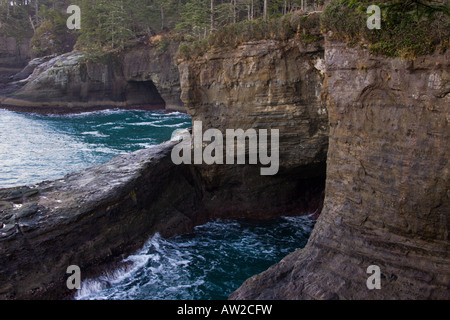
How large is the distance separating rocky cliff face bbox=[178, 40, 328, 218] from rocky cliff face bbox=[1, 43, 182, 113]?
27.3 meters

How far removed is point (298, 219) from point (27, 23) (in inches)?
2372

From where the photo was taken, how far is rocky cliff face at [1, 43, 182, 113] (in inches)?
1697

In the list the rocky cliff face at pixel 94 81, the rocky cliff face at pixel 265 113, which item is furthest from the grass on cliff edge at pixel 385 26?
the rocky cliff face at pixel 94 81

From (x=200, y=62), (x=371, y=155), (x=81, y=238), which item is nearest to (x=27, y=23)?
(x=200, y=62)

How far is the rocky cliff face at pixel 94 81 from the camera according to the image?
43.1m

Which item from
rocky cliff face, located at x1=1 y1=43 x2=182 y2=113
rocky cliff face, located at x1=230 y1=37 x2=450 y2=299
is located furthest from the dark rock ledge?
rocky cliff face, located at x1=1 y1=43 x2=182 y2=113

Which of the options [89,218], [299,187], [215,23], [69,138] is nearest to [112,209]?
[89,218]

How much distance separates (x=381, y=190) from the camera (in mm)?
10000

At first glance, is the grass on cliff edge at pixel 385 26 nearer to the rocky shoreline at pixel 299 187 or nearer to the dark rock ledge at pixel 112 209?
the rocky shoreline at pixel 299 187

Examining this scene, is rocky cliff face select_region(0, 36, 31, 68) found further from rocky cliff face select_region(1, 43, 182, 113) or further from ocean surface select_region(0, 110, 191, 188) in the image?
ocean surface select_region(0, 110, 191, 188)

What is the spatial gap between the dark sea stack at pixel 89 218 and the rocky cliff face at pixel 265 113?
83.7 inches

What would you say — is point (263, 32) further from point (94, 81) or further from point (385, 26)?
point (94, 81)

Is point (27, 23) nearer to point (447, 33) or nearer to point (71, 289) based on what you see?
point (71, 289)

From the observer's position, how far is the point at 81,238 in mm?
12633
